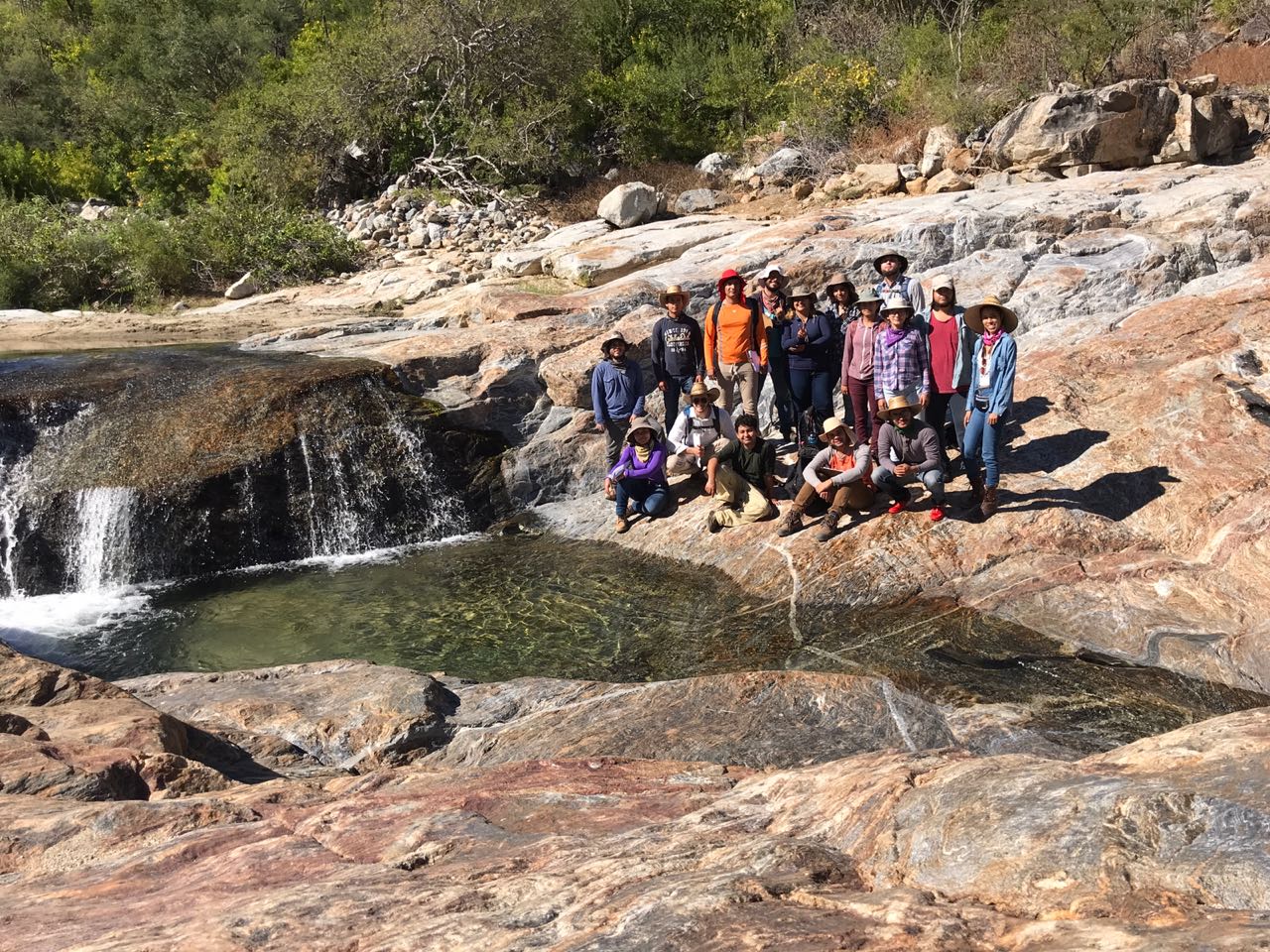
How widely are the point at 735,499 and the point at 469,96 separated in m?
18.5

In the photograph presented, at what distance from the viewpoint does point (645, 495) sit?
10.4 m

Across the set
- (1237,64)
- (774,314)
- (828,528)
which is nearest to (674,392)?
(774,314)

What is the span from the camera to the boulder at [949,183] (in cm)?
1773

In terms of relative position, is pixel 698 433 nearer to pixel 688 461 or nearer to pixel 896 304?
pixel 688 461

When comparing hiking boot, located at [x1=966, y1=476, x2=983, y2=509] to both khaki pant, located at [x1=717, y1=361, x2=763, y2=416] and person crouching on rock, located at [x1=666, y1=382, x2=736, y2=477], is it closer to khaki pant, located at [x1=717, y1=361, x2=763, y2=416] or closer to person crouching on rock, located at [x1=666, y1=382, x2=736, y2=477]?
khaki pant, located at [x1=717, y1=361, x2=763, y2=416]

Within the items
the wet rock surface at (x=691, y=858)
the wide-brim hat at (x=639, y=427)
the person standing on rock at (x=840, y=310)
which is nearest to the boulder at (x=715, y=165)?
the person standing on rock at (x=840, y=310)

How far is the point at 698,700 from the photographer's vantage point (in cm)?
566

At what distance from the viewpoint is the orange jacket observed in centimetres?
976

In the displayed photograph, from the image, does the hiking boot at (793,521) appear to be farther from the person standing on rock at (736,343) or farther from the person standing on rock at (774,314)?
the person standing on rock at (774,314)

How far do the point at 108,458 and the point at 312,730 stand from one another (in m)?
6.47

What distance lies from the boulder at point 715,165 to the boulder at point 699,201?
5.84 feet

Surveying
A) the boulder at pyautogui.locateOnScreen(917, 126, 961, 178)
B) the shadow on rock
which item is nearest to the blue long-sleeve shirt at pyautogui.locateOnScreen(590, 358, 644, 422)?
the shadow on rock

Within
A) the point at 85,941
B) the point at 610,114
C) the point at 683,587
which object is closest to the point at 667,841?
the point at 85,941

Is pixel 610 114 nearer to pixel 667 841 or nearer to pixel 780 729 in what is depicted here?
pixel 780 729
